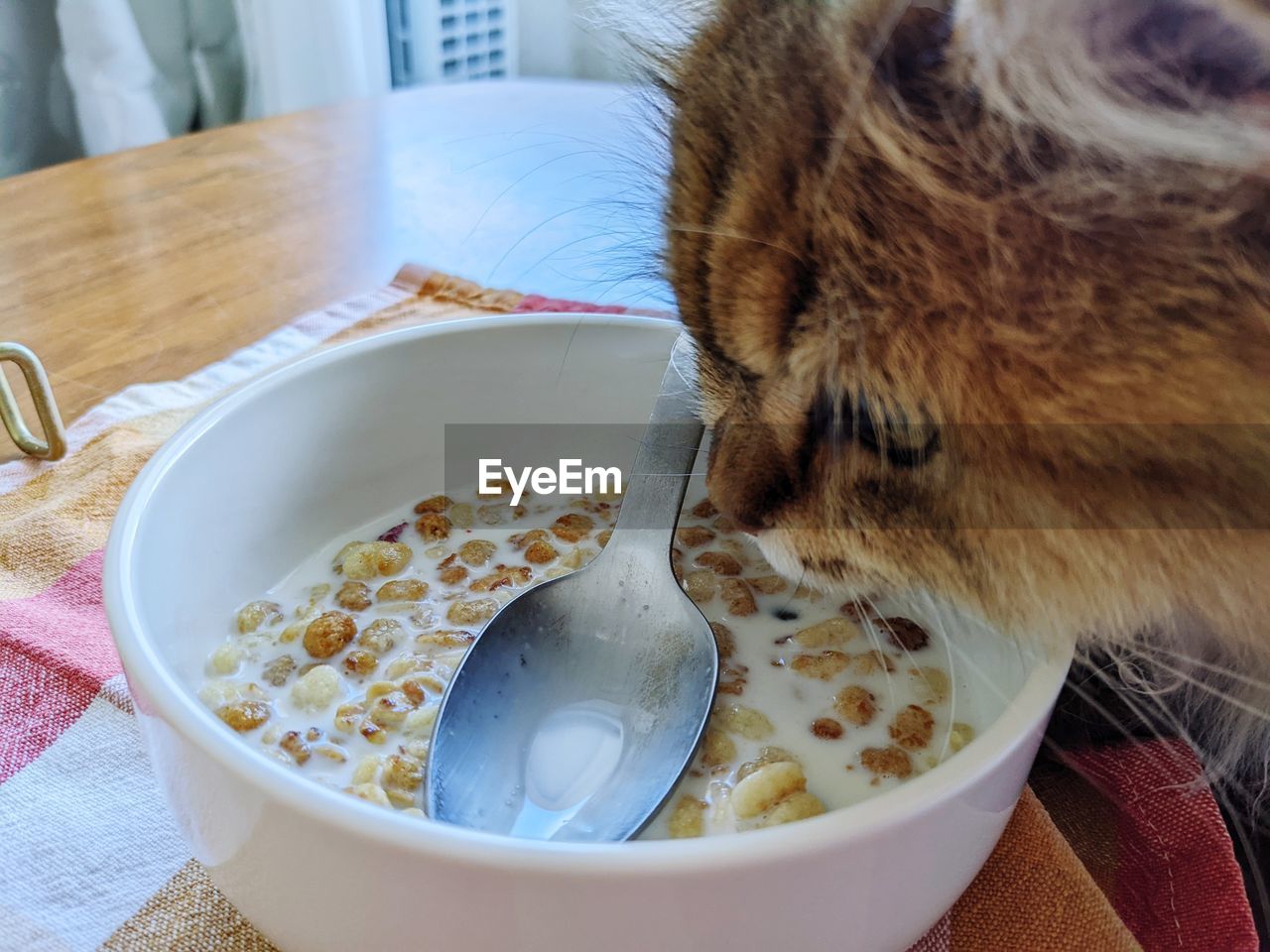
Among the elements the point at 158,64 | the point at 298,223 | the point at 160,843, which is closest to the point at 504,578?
the point at 160,843

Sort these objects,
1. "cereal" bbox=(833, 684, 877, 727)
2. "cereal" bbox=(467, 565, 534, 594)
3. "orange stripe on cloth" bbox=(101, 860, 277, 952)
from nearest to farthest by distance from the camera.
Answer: "orange stripe on cloth" bbox=(101, 860, 277, 952), "cereal" bbox=(833, 684, 877, 727), "cereal" bbox=(467, 565, 534, 594)

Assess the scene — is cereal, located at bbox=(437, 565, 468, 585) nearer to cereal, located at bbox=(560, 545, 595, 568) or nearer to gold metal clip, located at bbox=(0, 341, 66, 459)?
cereal, located at bbox=(560, 545, 595, 568)

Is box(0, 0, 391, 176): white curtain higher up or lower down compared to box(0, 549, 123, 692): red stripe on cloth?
lower down

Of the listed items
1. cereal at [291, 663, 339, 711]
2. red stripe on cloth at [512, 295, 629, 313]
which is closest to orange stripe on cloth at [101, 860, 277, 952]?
cereal at [291, 663, 339, 711]

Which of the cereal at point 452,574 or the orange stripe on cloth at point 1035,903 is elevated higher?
the orange stripe on cloth at point 1035,903

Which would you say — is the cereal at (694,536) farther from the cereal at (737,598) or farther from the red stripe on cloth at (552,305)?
the red stripe on cloth at (552,305)

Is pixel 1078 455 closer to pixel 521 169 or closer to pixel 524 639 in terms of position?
pixel 524 639

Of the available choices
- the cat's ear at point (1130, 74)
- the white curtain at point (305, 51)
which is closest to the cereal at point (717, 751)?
the cat's ear at point (1130, 74)
